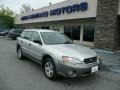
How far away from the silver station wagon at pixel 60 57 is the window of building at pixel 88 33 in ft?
29.9

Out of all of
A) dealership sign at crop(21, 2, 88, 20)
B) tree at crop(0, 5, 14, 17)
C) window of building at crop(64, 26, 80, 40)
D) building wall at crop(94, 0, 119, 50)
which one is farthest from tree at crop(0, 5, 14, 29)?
building wall at crop(94, 0, 119, 50)

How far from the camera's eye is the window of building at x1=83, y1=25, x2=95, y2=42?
15172 millimetres

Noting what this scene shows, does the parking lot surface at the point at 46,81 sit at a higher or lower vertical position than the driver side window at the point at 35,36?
lower

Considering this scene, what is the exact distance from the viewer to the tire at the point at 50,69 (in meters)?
5.00

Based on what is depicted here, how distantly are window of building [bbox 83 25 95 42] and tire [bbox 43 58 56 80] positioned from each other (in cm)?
1045

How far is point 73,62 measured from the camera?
182 inches

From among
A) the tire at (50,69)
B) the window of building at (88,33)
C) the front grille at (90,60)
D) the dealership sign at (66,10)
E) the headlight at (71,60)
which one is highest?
the dealership sign at (66,10)

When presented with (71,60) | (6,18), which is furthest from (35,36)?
(6,18)

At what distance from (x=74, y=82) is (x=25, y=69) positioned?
91.8 inches

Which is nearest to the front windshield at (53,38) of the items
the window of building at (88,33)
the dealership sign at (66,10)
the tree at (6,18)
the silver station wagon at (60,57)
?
the silver station wagon at (60,57)

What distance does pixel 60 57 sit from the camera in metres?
4.73

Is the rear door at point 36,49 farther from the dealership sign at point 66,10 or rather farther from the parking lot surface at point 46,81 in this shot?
the dealership sign at point 66,10

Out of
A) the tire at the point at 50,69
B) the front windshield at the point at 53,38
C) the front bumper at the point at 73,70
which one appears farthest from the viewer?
the front windshield at the point at 53,38

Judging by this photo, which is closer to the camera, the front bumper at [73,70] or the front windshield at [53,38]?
the front bumper at [73,70]
